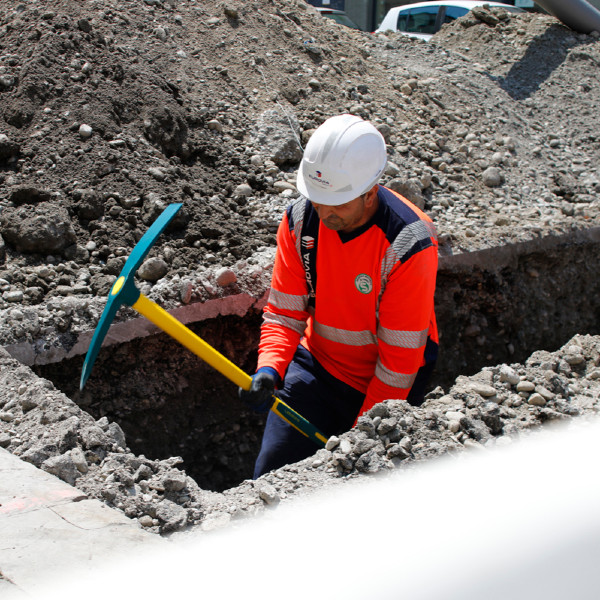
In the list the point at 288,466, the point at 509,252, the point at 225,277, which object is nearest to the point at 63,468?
the point at 288,466

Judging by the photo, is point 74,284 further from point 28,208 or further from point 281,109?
point 281,109

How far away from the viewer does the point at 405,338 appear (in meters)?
2.60

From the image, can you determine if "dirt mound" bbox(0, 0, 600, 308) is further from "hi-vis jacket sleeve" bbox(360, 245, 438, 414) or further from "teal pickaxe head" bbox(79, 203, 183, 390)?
"hi-vis jacket sleeve" bbox(360, 245, 438, 414)

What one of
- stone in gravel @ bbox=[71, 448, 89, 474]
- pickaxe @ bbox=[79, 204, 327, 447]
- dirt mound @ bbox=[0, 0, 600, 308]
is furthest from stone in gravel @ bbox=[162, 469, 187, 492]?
dirt mound @ bbox=[0, 0, 600, 308]

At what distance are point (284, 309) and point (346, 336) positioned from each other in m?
0.30

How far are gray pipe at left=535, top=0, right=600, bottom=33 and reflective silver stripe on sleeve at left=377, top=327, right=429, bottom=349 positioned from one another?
6240 mm

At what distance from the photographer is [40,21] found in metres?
4.51

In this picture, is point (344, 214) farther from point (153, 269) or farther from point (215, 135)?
point (215, 135)

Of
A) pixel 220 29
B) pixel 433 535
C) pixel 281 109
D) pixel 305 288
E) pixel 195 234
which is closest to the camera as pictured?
pixel 433 535

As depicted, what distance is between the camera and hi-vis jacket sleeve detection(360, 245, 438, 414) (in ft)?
8.32

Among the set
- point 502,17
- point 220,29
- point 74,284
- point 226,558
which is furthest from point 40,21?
point 502,17

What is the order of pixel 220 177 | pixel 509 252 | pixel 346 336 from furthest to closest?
pixel 509 252 → pixel 220 177 → pixel 346 336

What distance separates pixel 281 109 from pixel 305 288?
93.8 inches

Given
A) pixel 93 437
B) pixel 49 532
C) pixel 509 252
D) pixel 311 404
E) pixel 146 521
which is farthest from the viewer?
pixel 509 252
